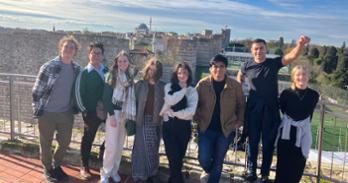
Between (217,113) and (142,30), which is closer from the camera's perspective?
(217,113)

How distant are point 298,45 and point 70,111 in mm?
2659

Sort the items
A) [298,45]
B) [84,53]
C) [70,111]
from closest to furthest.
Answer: [298,45] → [70,111] → [84,53]

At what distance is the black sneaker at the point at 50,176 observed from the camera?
169 inches

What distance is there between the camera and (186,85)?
13.2ft

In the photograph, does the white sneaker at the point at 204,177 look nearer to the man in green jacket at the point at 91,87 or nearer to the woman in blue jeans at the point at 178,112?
the woman in blue jeans at the point at 178,112

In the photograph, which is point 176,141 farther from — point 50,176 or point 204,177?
point 50,176

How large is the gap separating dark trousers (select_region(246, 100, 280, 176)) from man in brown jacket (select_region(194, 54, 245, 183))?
0.41 feet

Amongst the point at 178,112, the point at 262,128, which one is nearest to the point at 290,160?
the point at 262,128

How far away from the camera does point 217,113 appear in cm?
396

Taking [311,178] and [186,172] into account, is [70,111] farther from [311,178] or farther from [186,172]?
[311,178]

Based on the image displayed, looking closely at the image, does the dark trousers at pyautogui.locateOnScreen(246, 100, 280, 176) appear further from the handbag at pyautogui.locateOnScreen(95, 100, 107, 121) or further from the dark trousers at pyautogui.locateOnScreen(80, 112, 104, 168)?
the dark trousers at pyautogui.locateOnScreen(80, 112, 104, 168)

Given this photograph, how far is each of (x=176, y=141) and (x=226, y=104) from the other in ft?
2.32

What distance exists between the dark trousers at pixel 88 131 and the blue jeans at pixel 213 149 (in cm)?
125

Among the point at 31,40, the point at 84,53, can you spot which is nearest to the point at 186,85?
the point at 84,53
